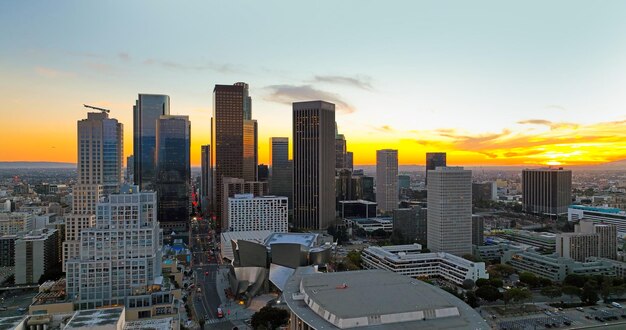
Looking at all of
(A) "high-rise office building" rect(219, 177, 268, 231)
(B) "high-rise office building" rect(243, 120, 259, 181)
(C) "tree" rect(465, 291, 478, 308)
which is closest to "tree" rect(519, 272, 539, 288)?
(C) "tree" rect(465, 291, 478, 308)

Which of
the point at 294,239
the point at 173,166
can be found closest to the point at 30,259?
the point at 294,239

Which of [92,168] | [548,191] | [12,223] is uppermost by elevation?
[92,168]

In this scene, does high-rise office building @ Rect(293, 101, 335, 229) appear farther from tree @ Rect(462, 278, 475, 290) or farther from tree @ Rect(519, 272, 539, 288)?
tree @ Rect(519, 272, 539, 288)

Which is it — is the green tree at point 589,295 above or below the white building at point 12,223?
below

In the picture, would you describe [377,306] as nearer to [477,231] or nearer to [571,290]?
[571,290]

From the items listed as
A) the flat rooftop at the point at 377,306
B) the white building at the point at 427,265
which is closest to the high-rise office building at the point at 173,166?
the white building at the point at 427,265

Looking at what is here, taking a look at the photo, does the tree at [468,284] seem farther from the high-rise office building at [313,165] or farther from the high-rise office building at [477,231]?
the high-rise office building at [313,165]

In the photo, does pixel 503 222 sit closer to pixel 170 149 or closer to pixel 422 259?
pixel 422 259
